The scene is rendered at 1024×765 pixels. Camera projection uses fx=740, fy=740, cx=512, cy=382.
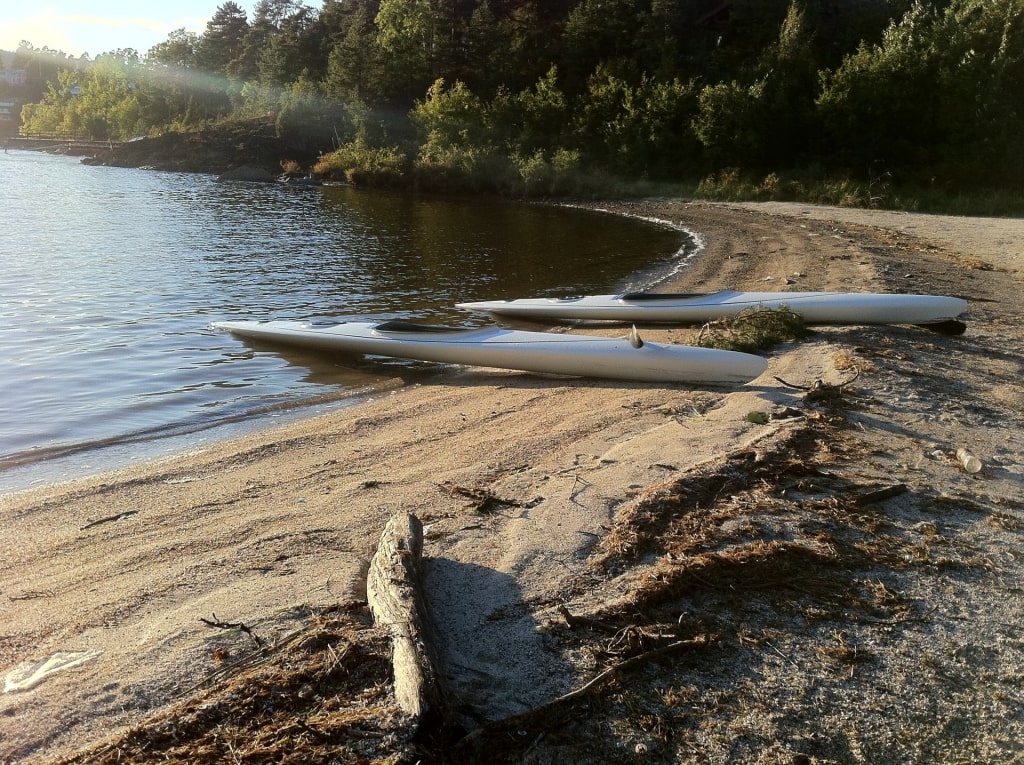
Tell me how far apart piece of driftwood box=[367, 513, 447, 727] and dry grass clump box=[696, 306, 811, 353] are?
5.19 meters

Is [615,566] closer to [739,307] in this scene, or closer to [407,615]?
[407,615]

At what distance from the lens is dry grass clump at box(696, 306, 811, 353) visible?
8125 millimetres

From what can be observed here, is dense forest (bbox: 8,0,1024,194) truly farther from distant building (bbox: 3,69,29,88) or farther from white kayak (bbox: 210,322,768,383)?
distant building (bbox: 3,69,29,88)

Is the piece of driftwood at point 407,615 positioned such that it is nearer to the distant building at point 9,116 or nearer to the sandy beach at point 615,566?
the sandy beach at point 615,566

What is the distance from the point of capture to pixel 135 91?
78.6 metres

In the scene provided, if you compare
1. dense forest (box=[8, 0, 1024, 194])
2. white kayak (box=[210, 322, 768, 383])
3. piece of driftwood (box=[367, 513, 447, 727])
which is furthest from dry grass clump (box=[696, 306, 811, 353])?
dense forest (box=[8, 0, 1024, 194])

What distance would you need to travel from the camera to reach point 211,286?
14.7 meters

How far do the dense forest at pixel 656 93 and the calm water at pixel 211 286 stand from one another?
807 centimetres

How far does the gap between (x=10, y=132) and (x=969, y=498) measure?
115 m

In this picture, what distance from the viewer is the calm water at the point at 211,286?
7648 mm

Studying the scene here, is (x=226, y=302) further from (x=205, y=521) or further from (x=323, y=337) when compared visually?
(x=205, y=521)

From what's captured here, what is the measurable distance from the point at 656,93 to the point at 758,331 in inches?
1216

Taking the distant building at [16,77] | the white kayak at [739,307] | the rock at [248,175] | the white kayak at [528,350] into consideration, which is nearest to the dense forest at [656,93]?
the rock at [248,175]

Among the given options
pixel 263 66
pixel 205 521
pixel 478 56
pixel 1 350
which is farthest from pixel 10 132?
pixel 205 521
